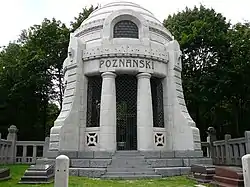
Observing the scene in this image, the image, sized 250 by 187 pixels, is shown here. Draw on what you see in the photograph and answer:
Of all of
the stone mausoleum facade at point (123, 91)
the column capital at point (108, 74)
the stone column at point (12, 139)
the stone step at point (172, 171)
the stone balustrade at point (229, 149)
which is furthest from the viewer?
the stone column at point (12, 139)

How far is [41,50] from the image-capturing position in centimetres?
2719

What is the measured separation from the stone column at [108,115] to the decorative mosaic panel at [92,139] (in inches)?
22.5

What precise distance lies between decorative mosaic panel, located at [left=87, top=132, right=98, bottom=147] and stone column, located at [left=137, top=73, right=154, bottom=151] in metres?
2.23

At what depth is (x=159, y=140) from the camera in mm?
15094

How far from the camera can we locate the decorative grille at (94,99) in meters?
15.9

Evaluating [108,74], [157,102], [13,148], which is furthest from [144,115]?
[13,148]

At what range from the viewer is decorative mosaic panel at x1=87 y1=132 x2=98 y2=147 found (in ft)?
48.1

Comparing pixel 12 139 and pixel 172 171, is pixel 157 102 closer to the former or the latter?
pixel 172 171

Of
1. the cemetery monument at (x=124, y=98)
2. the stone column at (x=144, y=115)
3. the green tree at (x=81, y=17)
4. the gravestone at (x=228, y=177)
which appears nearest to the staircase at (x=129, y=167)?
the cemetery monument at (x=124, y=98)

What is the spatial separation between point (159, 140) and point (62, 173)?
8.96m

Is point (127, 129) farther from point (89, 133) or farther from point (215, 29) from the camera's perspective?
point (215, 29)

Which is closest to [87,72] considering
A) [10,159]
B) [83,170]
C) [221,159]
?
[83,170]

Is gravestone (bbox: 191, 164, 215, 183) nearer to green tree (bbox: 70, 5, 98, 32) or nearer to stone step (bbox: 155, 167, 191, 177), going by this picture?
stone step (bbox: 155, 167, 191, 177)

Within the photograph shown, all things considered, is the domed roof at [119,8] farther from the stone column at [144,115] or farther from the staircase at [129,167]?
the staircase at [129,167]
